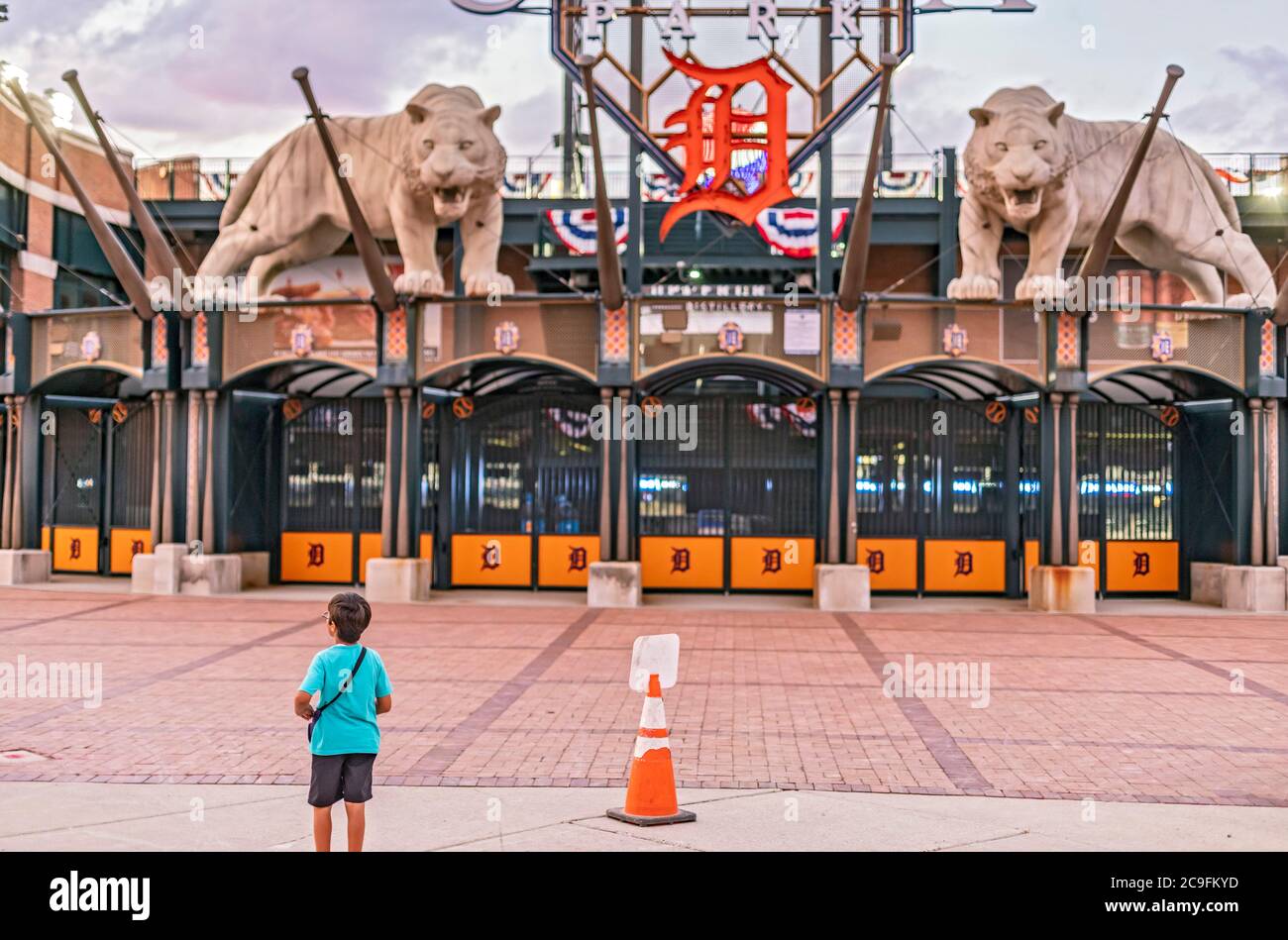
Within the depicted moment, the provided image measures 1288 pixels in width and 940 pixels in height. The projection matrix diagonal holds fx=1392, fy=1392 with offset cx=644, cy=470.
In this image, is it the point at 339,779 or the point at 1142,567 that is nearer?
the point at 339,779

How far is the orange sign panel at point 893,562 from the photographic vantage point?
913 inches

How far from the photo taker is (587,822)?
24.4 ft

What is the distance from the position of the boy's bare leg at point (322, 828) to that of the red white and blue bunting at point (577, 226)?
23.2 metres

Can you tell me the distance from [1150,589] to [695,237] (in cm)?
1202

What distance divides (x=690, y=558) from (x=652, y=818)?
15958mm

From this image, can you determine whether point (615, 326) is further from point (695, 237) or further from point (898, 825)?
point (898, 825)

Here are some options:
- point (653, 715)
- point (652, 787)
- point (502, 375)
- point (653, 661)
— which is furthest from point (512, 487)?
point (652, 787)

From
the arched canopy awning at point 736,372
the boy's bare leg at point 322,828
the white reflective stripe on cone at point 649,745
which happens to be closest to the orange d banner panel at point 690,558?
the arched canopy awning at point 736,372

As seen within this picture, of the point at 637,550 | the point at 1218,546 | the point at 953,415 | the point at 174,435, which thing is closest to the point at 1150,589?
the point at 1218,546

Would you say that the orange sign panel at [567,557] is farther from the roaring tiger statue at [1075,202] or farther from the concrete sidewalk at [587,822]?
the concrete sidewalk at [587,822]

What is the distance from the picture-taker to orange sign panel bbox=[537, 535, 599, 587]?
23.3 metres

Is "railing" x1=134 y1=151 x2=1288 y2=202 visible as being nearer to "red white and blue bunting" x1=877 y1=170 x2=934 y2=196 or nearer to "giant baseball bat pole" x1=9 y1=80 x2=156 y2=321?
"red white and blue bunting" x1=877 y1=170 x2=934 y2=196

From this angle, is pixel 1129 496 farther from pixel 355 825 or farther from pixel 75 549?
pixel 355 825
